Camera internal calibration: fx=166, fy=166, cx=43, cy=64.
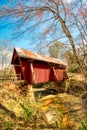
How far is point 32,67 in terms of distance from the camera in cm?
1493

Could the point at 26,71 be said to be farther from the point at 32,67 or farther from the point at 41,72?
the point at 41,72

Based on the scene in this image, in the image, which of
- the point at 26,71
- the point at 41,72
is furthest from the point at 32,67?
the point at 41,72

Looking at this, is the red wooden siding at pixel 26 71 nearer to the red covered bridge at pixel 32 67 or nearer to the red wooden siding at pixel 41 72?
the red covered bridge at pixel 32 67

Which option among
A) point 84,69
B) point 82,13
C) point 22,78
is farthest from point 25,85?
point 82,13

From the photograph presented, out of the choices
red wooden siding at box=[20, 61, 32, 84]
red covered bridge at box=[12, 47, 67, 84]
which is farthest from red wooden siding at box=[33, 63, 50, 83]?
red wooden siding at box=[20, 61, 32, 84]

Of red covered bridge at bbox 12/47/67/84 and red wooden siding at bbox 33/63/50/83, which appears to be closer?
red covered bridge at bbox 12/47/67/84

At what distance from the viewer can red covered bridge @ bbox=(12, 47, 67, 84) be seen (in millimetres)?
14477

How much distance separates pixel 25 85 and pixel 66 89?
9568 millimetres

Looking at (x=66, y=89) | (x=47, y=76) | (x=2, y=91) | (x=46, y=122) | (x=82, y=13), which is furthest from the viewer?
(x=66, y=89)

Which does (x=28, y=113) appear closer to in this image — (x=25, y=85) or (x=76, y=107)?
(x=76, y=107)

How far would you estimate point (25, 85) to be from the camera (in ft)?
46.1

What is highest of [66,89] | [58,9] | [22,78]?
[58,9]

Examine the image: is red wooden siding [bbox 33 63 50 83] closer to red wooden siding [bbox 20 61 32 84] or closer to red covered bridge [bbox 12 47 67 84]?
red covered bridge [bbox 12 47 67 84]

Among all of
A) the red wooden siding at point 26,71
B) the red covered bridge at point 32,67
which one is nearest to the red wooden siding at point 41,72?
the red covered bridge at point 32,67
